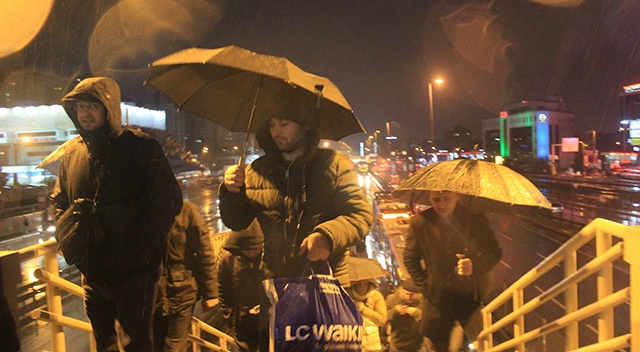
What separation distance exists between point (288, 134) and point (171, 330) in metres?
1.85

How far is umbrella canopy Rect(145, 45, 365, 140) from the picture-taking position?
2291 millimetres

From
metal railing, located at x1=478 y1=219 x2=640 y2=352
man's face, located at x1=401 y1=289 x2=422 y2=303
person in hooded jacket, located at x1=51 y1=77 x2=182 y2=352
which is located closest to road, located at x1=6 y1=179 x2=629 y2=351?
metal railing, located at x1=478 y1=219 x2=640 y2=352

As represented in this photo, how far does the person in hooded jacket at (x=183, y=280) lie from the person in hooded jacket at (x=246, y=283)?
38 centimetres

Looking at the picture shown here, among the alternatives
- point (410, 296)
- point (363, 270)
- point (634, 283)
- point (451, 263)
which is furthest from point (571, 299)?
point (363, 270)

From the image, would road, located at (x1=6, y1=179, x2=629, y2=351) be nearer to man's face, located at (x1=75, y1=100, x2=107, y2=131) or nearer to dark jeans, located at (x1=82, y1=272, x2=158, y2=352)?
dark jeans, located at (x1=82, y1=272, x2=158, y2=352)

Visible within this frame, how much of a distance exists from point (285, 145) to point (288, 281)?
0.82 meters

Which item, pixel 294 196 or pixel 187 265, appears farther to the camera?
pixel 187 265

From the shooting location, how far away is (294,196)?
7.42 ft

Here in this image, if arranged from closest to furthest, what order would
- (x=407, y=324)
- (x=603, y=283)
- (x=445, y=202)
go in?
1. (x=603, y=283)
2. (x=445, y=202)
3. (x=407, y=324)

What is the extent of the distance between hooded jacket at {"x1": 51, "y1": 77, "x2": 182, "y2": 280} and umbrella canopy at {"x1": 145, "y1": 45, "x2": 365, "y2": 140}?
45 centimetres

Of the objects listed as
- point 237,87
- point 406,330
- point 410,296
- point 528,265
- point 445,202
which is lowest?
point 528,265

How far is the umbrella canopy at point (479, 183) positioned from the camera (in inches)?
128

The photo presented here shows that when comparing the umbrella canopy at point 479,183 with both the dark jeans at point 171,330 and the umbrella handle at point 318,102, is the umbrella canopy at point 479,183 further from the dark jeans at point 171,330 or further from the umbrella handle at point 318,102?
the dark jeans at point 171,330

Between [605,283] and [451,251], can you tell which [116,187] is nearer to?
[451,251]
